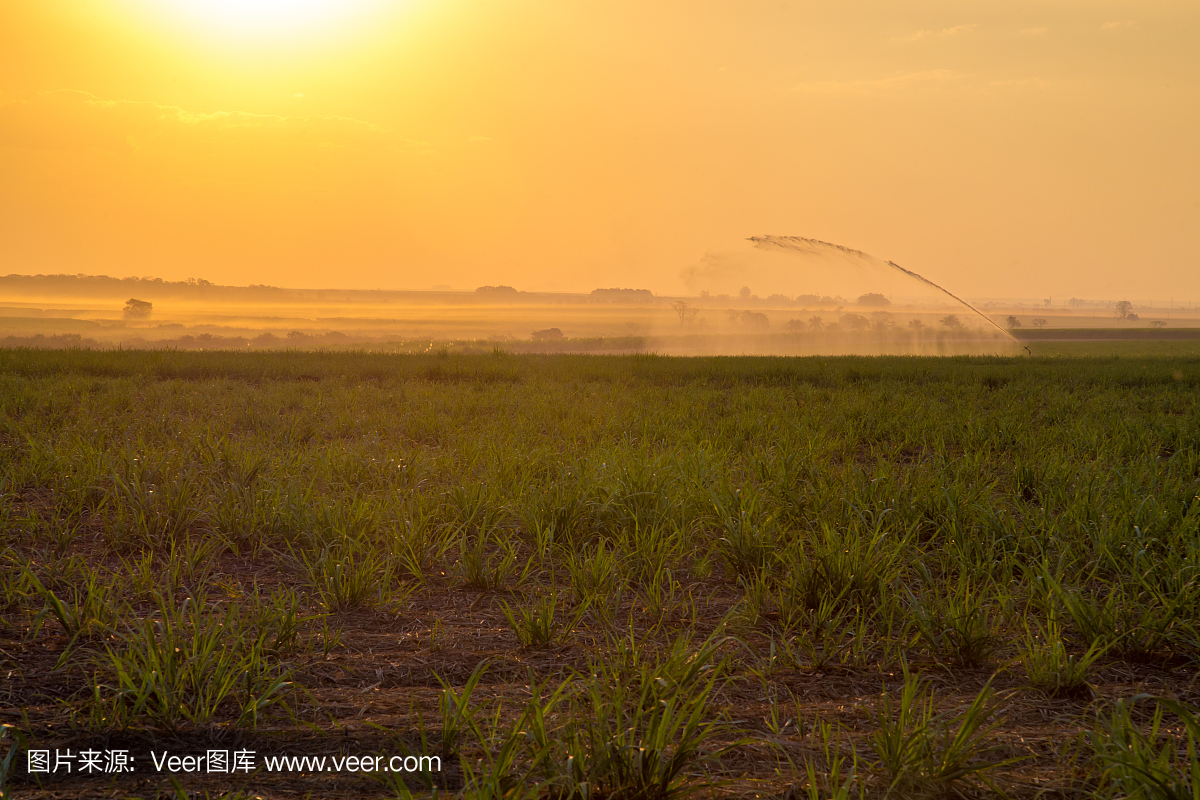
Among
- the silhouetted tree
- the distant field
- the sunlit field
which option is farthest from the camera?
the silhouetted tree

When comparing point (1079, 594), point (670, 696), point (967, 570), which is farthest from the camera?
point (967, 570)

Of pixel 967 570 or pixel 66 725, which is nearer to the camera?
pixel 66 725

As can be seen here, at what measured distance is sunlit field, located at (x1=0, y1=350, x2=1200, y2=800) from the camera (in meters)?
1.84

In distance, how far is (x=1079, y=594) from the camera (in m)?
2.73

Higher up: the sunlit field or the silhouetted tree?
the silhouetted tree

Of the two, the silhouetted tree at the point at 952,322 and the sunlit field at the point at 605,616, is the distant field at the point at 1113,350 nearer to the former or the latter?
the silhouetted tree at the point at 952,322

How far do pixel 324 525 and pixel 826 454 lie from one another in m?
4.72

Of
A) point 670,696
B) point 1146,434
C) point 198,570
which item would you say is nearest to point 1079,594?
point 670,696

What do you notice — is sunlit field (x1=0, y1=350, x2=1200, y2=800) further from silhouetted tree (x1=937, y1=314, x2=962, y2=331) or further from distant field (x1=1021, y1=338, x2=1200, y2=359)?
silhouetted tree (x1=937, y1=314, x2=962, y2=331)

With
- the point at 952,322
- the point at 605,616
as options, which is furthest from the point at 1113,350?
the point at 605,616

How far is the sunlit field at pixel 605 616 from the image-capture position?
1.84 meters

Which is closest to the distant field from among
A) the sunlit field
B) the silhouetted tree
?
the silhouetted tree

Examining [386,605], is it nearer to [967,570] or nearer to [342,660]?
[342,660]

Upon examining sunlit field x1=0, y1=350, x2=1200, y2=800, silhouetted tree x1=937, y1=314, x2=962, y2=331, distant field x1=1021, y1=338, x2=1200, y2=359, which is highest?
silhouetted tree x1=937, y1=314, x2=962, y2=331
